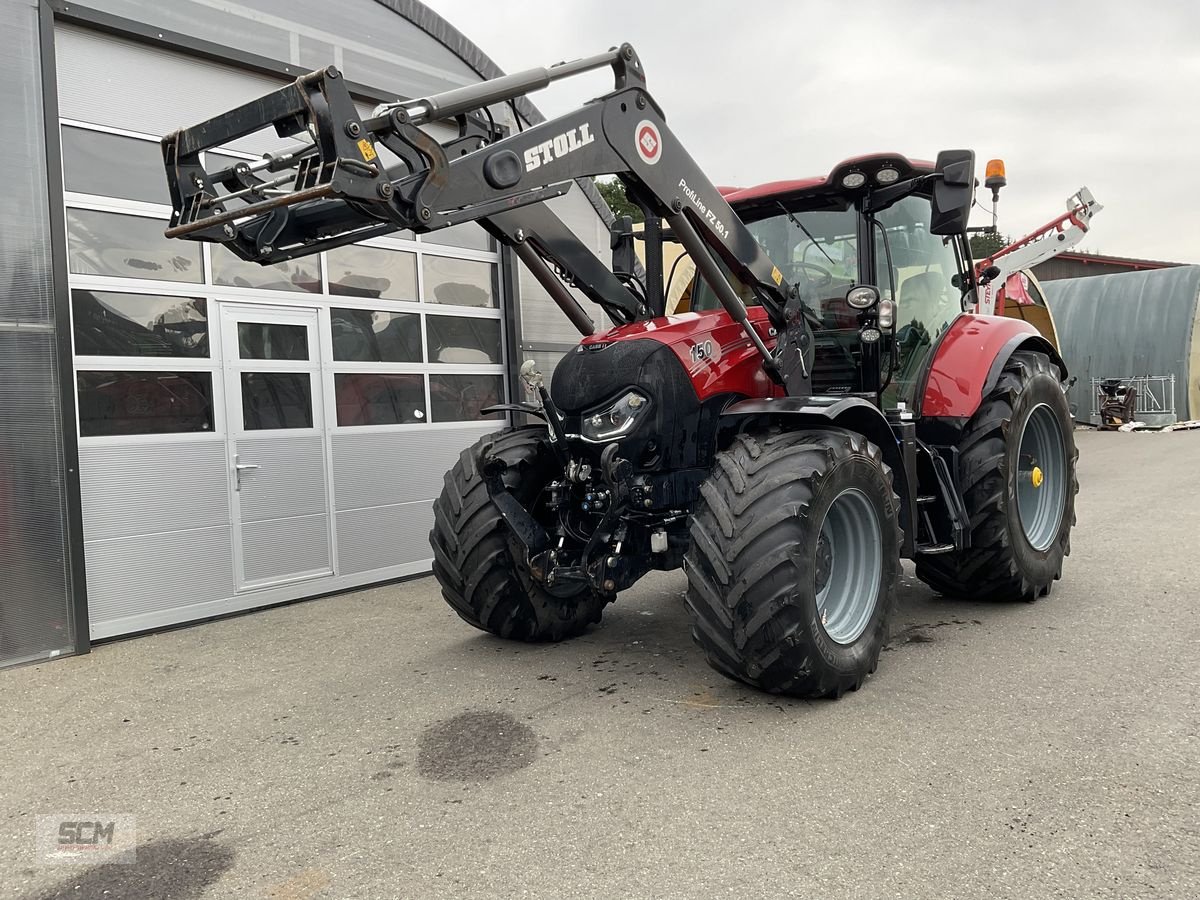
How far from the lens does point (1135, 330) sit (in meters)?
20.5

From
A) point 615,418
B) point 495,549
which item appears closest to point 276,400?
point 495,549

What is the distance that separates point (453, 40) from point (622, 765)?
651 centimetres

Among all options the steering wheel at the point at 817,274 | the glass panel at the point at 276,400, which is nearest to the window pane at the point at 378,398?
the glass panel at the point at 276,400

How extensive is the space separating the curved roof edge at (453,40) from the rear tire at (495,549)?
3261mm

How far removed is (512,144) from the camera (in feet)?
11.8

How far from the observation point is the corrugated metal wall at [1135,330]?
1966 centimetres

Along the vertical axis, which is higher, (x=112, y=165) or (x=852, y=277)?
(x=112, y=165)

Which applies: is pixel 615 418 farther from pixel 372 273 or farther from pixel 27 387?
pixel 372 273

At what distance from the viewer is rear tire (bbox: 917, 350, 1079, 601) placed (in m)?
5.04

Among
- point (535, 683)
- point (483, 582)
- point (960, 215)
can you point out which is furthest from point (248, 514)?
point (960, 215)

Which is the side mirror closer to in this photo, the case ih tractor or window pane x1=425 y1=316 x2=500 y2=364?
the case ih tractor

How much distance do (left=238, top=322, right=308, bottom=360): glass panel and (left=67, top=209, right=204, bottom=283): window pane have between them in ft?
1.56

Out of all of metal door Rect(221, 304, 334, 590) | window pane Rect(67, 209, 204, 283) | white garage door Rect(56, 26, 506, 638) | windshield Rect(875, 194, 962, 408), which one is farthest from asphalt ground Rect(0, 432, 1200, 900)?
window pane Rect(67, 209, 204, 283)

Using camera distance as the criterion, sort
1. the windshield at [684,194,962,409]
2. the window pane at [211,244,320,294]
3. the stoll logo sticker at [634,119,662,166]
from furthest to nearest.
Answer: the window pane at [211,244,320,294], the windshield at [684,194,962,409], the stoll logo sticker at [634,119,662,166]
